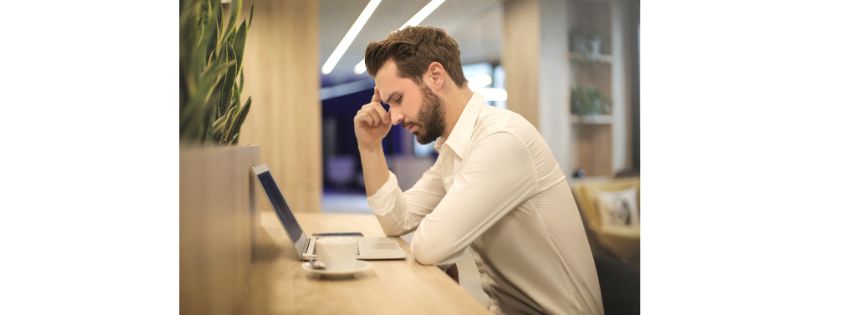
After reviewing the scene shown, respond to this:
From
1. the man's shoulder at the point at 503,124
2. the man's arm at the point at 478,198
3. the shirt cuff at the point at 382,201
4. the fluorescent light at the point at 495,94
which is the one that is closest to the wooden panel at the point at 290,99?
the fluorescent light at the point at 495,94

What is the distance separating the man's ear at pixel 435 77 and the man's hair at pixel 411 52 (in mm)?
13

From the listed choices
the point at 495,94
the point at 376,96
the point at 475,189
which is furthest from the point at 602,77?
the point at 475,189

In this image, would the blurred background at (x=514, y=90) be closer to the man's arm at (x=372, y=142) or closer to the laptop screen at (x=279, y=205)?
the man's arm at (x=372, y=142)

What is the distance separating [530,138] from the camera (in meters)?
1.32

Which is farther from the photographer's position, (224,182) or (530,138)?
(530,138)

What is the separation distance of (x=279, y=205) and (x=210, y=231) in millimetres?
658

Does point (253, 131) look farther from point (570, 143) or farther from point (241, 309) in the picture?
point (241, 309)

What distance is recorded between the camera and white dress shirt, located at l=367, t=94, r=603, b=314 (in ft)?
4.02

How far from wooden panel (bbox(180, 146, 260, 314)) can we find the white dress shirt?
46 centimetres

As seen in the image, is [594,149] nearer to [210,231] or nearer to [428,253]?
[428,253]
